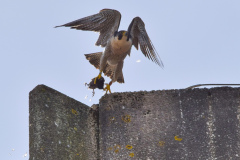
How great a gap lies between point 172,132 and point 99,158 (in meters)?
0.60

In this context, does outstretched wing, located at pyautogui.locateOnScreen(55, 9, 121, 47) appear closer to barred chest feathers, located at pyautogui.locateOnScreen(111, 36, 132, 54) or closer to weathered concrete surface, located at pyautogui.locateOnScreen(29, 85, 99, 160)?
barred chest feathers, located at pyautogui.locateOnScreen(111, 36, 132, 54)

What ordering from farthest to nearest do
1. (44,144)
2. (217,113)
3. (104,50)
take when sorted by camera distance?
(104,50), (217,113), (44,144)

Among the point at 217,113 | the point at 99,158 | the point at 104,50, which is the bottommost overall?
the point at 99,158

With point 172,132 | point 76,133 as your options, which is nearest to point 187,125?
point 172,132

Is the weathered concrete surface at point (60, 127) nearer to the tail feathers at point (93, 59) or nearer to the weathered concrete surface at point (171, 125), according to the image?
the weathered concrete surface at point (171, 125)

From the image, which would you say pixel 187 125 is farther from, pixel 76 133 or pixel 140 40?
pixel 140 40

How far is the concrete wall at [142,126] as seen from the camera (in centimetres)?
387

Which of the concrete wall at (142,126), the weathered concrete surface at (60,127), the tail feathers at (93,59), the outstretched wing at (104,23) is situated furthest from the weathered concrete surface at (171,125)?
the tail feathers at (93,59)

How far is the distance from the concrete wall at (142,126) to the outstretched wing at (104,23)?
3.17 m

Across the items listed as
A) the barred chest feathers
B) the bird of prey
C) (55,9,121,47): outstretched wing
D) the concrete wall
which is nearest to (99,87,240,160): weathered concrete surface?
the concrete wall

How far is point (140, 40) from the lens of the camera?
7504mm

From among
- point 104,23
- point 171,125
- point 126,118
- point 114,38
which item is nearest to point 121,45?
point 114,38

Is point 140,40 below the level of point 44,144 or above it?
above

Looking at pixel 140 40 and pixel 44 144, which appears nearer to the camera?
pixel 44 144
